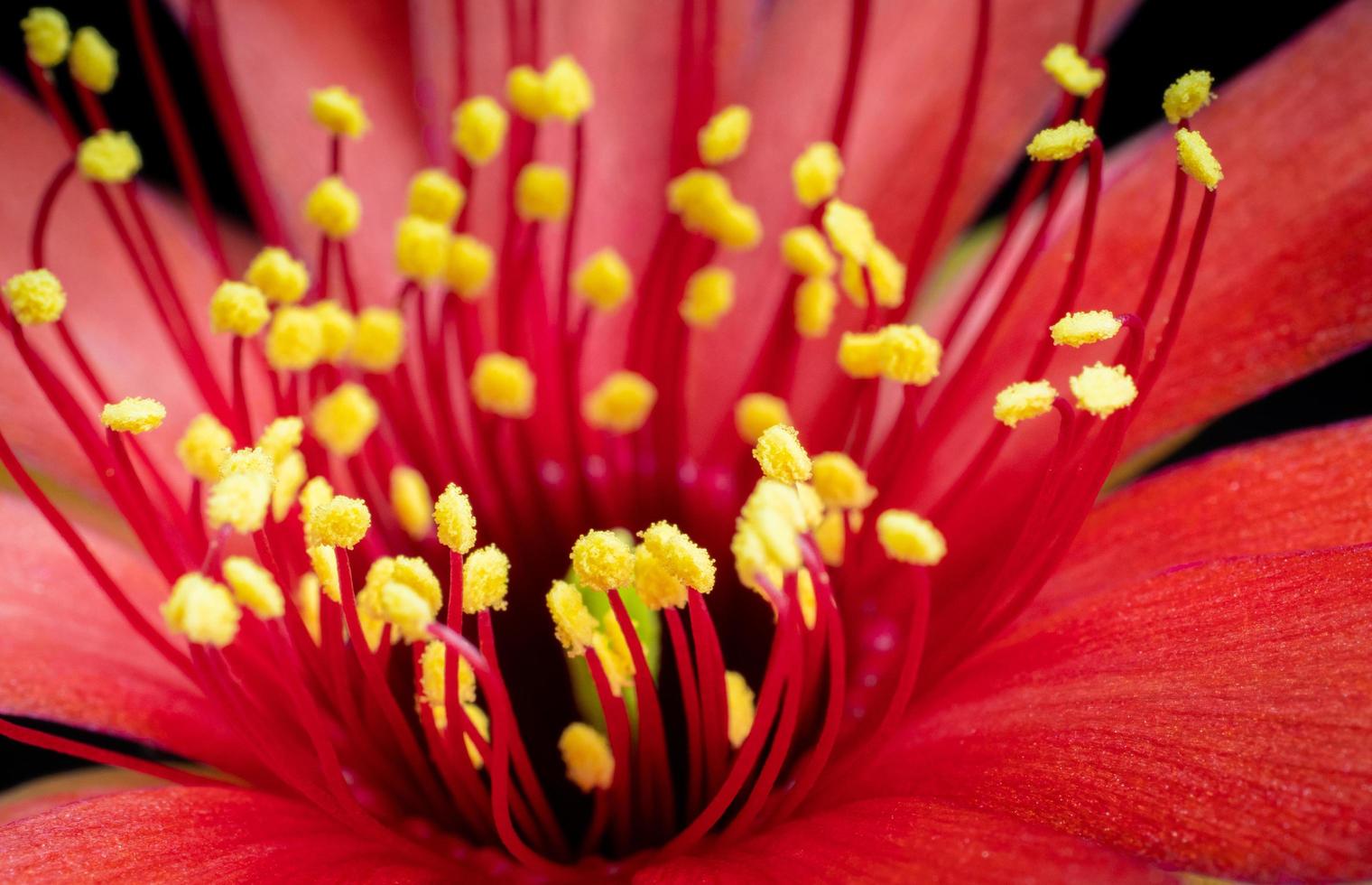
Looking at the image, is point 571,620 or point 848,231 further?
point 848,231

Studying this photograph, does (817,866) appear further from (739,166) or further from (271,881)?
(739,166)

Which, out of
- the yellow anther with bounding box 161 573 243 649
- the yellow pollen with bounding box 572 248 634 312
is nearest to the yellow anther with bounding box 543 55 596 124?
the yellow pollen with bounding box 572 248 634 312

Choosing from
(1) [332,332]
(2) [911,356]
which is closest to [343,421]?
(1) [332,332]

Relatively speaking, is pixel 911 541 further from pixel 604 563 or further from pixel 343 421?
pixel 343 421

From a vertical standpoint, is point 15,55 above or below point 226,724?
above

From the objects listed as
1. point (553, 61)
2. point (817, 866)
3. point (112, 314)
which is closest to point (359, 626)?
point (817, 866)

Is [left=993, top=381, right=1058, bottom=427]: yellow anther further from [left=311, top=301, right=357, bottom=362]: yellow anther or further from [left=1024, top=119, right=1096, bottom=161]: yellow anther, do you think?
[left=311, top=301, right=357, bottom=362]: yellow anther
